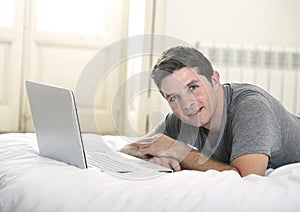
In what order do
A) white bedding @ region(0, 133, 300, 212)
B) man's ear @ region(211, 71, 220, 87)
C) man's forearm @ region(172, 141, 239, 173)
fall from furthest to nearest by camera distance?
1. man's ear @ region(211, 71, 220, 87)
2. man's forearm @ region(172, 141, 239, 173)
3. white bedding @ region(0, 133, 300, 212)

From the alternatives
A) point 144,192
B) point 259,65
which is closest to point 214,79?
point 144,192

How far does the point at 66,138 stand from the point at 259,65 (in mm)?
2753

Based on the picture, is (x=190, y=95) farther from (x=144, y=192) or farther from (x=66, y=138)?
(x=144, y=192)

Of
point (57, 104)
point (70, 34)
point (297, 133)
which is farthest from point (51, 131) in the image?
point (70, 34)

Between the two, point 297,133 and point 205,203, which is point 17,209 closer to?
point 205,203

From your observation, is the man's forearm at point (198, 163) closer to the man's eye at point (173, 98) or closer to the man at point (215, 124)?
the man at point (215, 124)

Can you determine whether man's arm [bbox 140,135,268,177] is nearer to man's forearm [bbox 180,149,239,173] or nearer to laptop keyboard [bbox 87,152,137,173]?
man's forearm [bbox 180,149,239,173]

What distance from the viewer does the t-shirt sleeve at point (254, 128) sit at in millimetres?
1425

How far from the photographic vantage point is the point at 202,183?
114cm

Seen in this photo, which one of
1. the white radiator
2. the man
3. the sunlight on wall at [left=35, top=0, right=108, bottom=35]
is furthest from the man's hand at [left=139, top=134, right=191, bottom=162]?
the sunlight on wall at [left=35, top=0, right=108, bottom=35]

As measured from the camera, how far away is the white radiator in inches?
152

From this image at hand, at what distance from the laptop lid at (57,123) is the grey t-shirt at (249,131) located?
16.1 inches

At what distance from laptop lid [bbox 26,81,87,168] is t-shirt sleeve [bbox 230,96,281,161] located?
0.41m

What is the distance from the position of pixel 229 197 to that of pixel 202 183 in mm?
73
